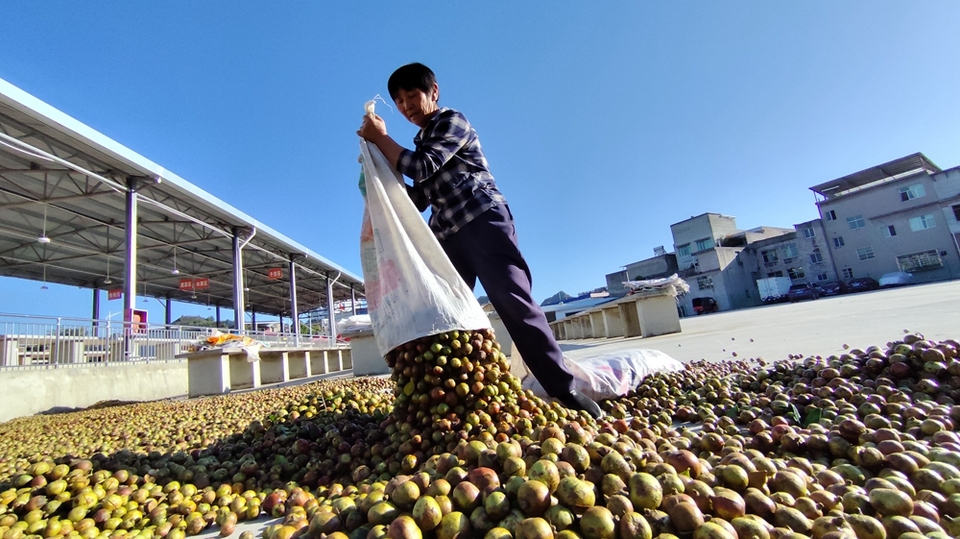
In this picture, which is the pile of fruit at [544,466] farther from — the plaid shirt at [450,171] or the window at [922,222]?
the window at [922,222]

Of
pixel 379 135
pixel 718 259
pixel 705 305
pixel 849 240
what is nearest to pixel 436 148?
pixel 379 135

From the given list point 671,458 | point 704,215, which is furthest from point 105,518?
point 704,215

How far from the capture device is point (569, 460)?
124 centimetres

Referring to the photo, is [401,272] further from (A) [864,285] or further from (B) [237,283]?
(A) [864,285]

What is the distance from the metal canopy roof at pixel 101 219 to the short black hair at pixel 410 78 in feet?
32.0

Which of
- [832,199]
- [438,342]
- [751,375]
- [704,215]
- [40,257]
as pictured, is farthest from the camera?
[704,215]

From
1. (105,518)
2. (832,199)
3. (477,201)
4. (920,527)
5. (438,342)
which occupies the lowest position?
(920,527)

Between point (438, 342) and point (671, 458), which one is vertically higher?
point (438, 342)

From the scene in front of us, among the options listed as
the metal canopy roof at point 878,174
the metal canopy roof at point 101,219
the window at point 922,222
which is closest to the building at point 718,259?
the metal canopy roof at point 878,174

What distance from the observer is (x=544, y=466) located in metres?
1.15

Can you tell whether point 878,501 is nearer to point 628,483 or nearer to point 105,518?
point 628,483

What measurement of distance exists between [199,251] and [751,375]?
20343 mm

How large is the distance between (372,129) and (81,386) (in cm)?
937

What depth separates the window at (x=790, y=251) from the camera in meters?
39.7
